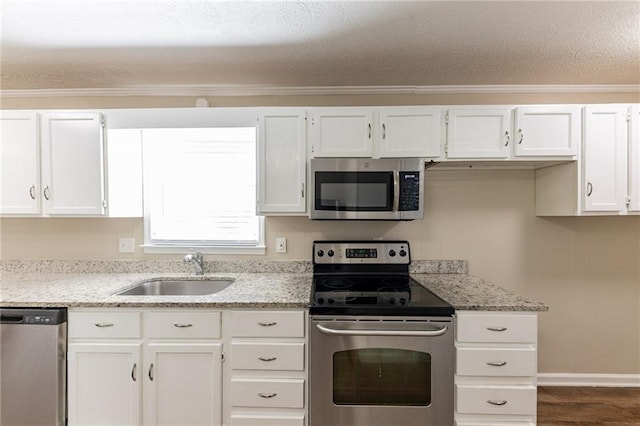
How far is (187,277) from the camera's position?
8.10ft

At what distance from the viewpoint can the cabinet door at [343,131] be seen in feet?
7.18

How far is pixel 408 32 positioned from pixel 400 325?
1.60m

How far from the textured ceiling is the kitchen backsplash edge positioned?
4.53ft

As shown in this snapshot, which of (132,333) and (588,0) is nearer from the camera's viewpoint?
(588,0)

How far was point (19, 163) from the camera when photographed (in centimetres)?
223

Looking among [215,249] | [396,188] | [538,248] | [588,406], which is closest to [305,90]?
[396,188]

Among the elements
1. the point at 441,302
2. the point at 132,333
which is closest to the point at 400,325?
the point at 441,302

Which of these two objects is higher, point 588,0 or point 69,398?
point 588,0

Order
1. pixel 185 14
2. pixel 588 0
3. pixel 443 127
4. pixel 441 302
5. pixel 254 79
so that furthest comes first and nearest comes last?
pixel 254 79 < pixel 443 127 < pixel 441 302 < pixel 185 14 < pixel 588 0

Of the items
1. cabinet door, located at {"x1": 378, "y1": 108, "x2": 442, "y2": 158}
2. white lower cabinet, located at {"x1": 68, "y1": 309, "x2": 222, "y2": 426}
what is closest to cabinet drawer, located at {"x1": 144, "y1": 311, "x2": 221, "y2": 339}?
white lower cabinet, located at {"x1": 68, "y1": 309, "x2": 222, "y2": 426}

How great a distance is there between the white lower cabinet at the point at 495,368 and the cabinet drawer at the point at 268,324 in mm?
876

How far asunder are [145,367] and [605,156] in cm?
310

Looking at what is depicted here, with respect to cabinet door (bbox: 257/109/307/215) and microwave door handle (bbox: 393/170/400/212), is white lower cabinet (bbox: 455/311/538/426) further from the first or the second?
cabinet door (bbox: 257/109/307/215)

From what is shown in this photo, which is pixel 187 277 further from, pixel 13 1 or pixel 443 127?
pixel 443 127
